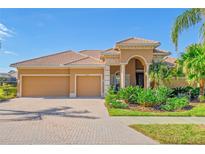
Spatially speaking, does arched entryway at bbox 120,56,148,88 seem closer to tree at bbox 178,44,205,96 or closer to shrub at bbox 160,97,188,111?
tree at bbox 178,44,205,96

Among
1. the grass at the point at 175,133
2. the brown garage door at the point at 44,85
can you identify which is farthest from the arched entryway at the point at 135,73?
the grass at the point at 175,133

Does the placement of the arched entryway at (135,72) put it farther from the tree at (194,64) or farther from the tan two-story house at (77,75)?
the tree at (194,64)

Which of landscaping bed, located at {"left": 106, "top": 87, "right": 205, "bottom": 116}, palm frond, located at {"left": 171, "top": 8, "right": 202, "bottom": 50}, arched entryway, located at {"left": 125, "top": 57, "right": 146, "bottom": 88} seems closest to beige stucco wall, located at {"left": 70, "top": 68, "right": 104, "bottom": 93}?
arched entryway, located at {"left": 125, "top": 57, "right": 146, "bottom": 88}

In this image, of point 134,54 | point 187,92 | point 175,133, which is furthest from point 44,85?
point 175,133

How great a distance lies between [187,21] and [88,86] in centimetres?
1582

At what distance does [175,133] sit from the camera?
9.16 meters

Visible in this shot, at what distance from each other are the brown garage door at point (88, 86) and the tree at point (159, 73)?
5768mm

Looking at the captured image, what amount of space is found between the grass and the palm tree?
395 centimetres

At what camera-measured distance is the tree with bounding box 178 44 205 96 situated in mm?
17734

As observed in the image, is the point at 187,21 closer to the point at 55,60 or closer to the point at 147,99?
the point at 147,99

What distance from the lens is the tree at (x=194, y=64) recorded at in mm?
17734
